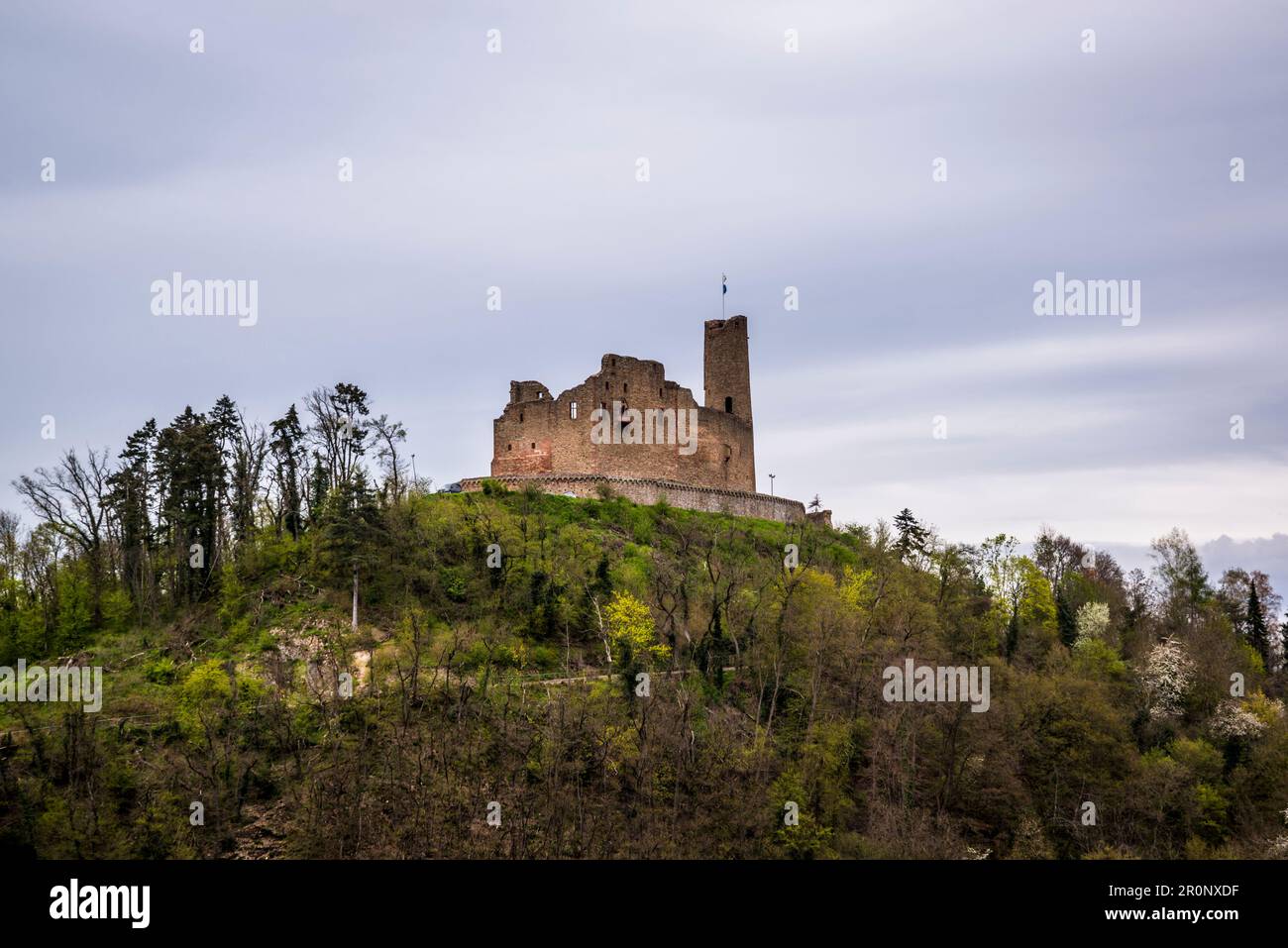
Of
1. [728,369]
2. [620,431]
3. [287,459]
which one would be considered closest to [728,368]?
[728,369]

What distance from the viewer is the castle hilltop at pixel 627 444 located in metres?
59.0

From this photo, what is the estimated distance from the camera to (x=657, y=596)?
43.0 m

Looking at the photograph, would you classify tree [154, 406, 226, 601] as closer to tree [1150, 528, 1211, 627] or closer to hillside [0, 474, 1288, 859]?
hillside [0, 474, 1288, 859]

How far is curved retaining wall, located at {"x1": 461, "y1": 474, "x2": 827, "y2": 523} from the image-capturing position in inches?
2275

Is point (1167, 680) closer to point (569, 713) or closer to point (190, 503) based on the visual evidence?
point (569, 713)

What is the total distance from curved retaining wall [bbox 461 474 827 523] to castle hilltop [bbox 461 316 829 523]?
5cm

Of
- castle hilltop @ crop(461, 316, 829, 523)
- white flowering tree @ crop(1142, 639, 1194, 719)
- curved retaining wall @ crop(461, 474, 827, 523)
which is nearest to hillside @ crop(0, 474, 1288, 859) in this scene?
white flowering tree @ crop(1142, 639, 1194, 719)

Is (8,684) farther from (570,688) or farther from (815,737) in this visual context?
(815,737)

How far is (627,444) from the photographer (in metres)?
60.2

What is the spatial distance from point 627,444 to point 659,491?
318 centimetres

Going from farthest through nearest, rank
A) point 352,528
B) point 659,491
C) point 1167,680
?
point 659,491
point 1167,680
point 352,528
